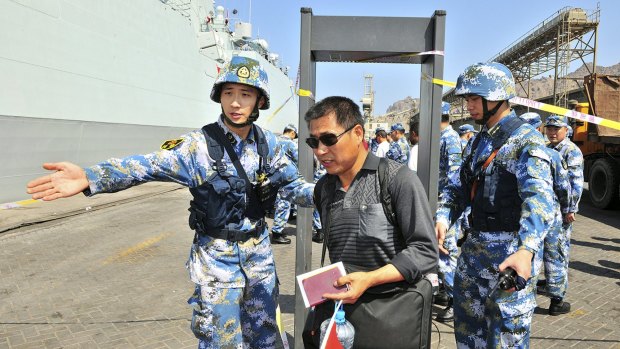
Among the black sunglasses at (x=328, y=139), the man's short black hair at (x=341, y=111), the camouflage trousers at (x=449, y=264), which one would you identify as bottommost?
the camouflage trousers at (x=449, y=264)

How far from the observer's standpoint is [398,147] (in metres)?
8.78

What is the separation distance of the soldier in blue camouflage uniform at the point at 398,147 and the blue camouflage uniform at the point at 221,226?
20.5 feet

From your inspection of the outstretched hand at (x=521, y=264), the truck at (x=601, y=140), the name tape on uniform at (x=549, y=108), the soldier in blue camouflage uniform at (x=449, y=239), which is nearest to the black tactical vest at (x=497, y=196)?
the outstretched hand at (x=521, y=264)

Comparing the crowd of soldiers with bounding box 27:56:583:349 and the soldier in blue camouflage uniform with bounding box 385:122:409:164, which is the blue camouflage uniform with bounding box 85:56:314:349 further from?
the soldier in blue camouflage uniform with bounding box 385:122:409:164

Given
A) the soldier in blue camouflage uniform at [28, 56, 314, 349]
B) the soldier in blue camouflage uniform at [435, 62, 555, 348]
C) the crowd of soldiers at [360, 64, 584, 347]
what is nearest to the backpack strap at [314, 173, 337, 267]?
the soldier in blue camouflage uniform at [28, 56, 314, 349]

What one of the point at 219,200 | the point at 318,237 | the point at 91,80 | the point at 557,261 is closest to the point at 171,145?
the point at 219,200

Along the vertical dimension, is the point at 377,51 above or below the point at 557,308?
above

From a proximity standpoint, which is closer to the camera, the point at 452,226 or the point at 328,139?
the point at 328,139

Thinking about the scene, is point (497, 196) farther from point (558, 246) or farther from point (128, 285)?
point (128, 285)

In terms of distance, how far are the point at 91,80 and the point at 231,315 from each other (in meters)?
12.5

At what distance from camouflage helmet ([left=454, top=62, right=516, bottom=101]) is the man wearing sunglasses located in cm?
99

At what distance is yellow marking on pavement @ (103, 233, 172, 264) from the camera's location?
20.2 ft

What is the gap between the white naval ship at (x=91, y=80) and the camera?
1002 cm

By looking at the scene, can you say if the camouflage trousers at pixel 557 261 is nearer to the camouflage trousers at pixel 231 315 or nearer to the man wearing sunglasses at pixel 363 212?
the camouflage trousers at pixel 231 315
